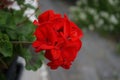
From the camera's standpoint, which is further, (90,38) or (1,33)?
(90,38)

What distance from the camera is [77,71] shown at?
2.84m

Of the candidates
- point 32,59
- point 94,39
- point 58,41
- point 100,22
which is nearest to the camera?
point 58,41

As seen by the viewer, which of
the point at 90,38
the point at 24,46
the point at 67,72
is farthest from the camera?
the point at 90,38

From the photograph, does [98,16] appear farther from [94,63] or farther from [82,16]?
[94,63]

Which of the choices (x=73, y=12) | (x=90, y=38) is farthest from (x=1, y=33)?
(x=73, y=12)

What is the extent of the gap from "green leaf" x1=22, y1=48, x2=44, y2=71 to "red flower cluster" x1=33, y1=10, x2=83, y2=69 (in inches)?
2.7

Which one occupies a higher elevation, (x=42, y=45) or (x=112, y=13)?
Answer: (x=42, y=45)

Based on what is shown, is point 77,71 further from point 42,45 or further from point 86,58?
point 42,45

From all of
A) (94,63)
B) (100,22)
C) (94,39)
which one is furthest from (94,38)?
(94,63)

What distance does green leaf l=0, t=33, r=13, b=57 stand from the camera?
0.83m

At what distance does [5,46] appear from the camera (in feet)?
2.75

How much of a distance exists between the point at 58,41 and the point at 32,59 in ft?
0.43

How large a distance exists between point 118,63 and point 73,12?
850 millimetres

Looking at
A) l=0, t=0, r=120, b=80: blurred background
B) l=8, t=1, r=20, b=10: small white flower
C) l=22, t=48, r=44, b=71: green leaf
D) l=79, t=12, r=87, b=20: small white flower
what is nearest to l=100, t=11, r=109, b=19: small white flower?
l=0, t=0, r=120, b=80: blurred background
